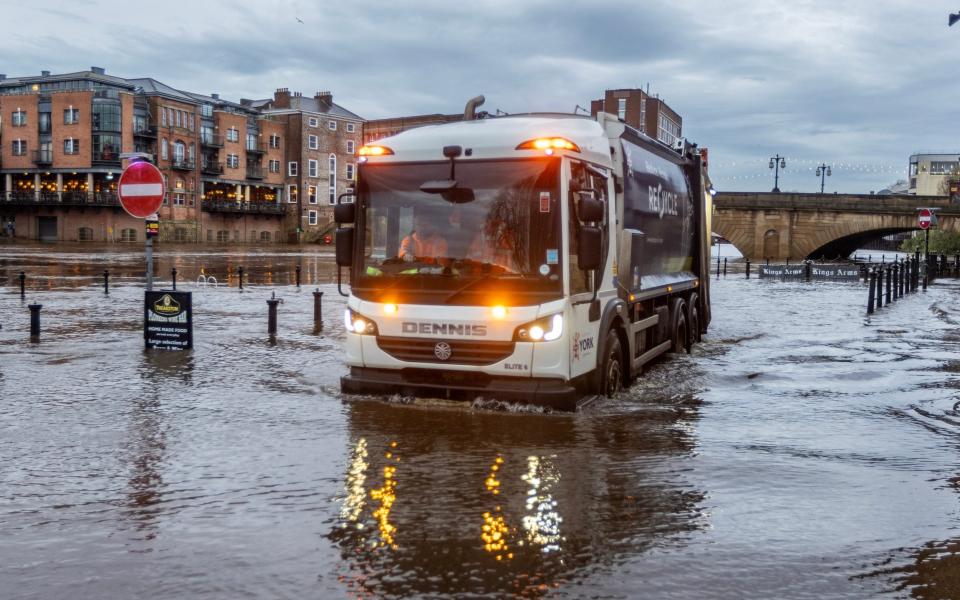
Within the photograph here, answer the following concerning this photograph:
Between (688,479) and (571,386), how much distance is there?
2.23 meters

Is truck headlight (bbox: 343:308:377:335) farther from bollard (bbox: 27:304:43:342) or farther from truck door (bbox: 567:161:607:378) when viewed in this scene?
bollard (bbox: 27:304:43:342)

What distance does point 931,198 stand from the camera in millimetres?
65000

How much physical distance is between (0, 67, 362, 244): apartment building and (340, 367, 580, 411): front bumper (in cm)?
7660

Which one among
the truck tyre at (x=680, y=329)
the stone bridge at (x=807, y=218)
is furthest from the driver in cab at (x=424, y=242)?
the stone bridge at (x=807, y=218)

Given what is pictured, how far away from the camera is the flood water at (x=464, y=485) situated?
16.4 ft

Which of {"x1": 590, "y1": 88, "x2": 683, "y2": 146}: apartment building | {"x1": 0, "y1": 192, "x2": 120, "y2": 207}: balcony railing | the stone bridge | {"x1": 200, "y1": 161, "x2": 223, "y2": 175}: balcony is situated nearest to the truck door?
the stone bridge

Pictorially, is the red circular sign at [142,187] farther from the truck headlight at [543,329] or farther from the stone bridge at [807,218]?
the stone bridge at [807,218]

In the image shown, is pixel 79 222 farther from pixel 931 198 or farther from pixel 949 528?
pixel 949 528

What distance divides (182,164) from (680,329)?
79915 mm

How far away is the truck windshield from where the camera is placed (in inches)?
347

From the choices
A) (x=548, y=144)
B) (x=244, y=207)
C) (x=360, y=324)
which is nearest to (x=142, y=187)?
(x=360, y=324)

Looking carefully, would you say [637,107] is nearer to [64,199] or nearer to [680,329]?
[64,199]

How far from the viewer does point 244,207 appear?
9425 cm

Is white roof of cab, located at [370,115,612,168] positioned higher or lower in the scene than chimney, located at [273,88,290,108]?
lower
